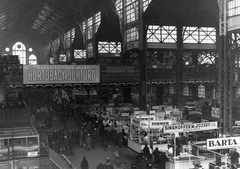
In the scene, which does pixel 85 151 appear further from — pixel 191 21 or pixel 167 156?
pixel 191 21

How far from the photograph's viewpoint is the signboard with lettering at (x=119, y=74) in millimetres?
35219

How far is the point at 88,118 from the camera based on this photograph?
29234 millimetres

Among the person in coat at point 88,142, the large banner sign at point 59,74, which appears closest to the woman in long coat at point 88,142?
the person in coat at point 88,142

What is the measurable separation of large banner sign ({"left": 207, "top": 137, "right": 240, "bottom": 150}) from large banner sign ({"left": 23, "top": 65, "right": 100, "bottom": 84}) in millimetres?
21519

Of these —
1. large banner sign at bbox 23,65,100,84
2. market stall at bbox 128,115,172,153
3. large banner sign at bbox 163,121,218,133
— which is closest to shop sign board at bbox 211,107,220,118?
market stall at bbox 128,115,172,153

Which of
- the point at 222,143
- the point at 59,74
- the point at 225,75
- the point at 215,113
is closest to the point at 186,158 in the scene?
the point at 222,143

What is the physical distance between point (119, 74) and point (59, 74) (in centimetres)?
679

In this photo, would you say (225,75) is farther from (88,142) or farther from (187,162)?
(88,142)

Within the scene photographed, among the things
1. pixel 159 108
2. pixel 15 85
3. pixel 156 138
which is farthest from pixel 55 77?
pixel 156 138

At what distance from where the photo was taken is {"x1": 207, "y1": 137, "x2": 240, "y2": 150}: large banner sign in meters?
14.0

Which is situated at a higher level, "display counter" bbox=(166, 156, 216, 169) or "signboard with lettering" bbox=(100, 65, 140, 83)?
"signboard with lettering" bbox=(100, 65, 140, 83)

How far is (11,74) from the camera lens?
32.1 metres

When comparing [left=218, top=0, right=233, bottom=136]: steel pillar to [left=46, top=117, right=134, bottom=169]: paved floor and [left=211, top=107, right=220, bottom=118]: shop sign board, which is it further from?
[left=46, top=117, right=134, bottom=169]: paved floor

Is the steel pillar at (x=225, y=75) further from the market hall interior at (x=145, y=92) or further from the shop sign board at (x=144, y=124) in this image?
the shop sign board at (x=144, y=124)
